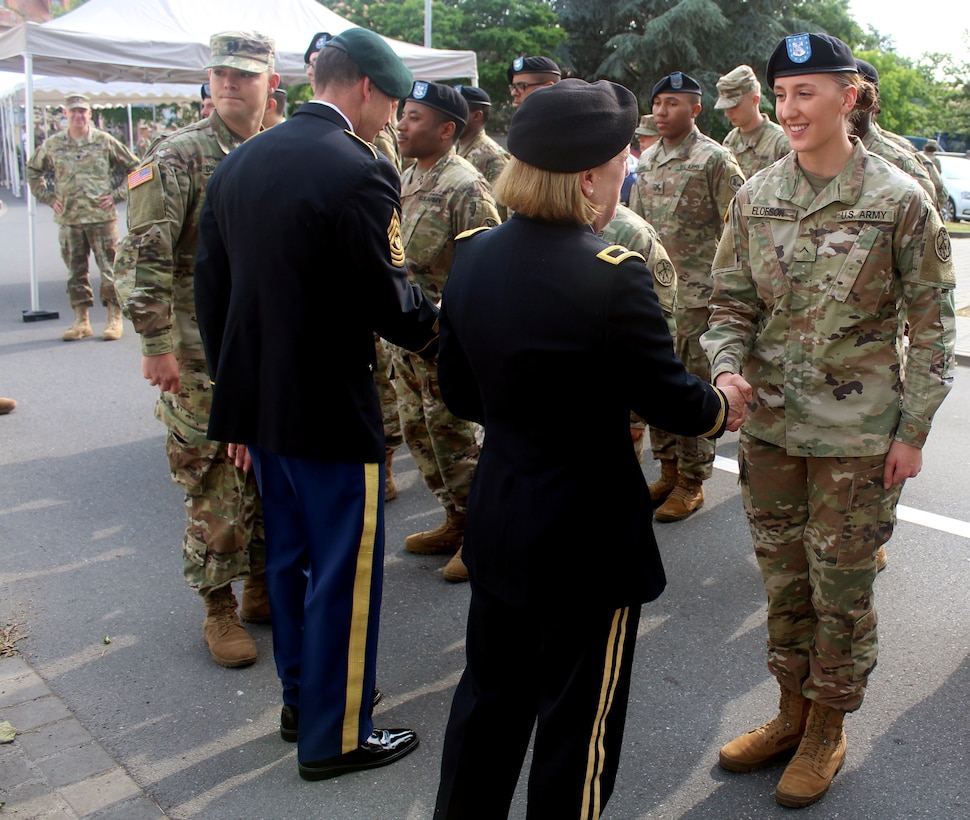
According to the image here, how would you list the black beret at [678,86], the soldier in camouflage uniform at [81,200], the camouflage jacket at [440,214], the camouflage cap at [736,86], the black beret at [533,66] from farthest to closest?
the soldier in camouflage uniform at [81,200] < the camouflage cap at [736,86] < the black beret at [533,66] < the black beret at [678,86] < the camouflage jacket at [440,214]

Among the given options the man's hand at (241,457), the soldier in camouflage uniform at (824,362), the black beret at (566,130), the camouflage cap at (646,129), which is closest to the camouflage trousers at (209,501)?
the man's hand at (241,457)

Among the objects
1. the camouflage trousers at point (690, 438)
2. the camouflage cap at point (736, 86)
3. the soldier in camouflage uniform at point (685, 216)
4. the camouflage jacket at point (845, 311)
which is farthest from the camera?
the camouflage cap at point (736, 86)

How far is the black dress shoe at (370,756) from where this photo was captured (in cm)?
296

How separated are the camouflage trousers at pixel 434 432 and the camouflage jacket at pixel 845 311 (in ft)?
5.54

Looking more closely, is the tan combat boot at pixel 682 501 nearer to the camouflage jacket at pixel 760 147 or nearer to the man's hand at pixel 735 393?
the man's hand at pixel 735 393

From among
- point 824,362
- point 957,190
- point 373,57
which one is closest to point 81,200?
point 373,57

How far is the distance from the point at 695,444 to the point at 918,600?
1.30 meters

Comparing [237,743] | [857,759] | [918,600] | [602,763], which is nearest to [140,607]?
[237,743]

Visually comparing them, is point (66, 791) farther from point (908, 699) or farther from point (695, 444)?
point (695, 444)

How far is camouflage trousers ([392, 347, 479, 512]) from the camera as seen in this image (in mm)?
4387

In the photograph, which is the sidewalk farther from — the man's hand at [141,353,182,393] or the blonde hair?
the blonde hair

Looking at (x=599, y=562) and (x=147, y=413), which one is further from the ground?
(x=599, y=562)

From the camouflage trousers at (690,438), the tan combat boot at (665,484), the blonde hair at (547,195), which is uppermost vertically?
the blonde hair at (547,195)

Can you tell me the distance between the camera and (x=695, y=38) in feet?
91.1
